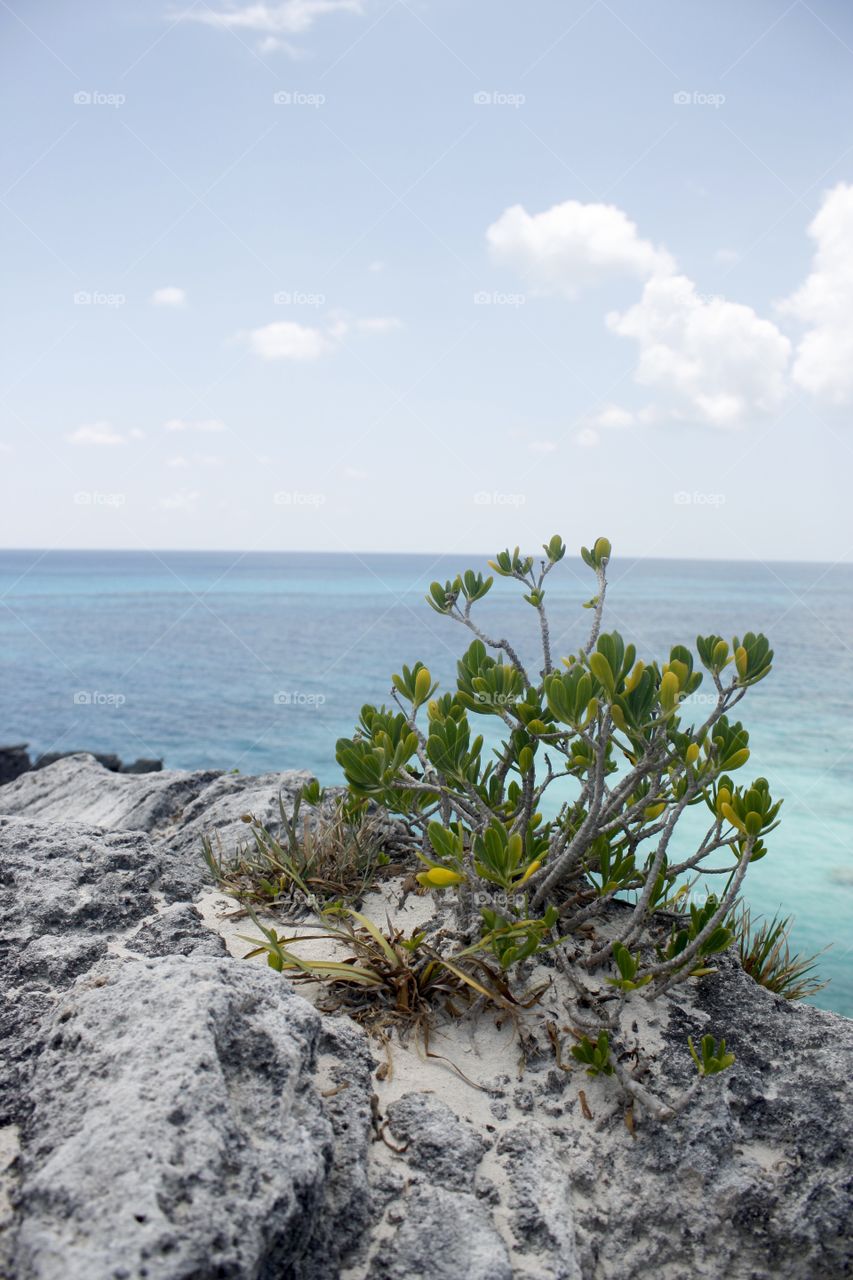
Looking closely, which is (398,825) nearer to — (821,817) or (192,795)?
(192,795)

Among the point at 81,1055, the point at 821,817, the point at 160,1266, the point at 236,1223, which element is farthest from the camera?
the point at 821,817

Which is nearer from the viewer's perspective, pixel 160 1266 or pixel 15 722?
pixel 160 1266

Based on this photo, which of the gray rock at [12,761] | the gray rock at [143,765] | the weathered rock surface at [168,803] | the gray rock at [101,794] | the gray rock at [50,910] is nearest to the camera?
the gray rock at [50,910]

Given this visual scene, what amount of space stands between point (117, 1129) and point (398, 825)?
7.89 ft

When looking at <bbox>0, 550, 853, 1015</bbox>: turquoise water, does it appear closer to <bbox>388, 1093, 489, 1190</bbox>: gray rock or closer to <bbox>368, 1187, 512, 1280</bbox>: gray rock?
<bbox>388, 1093, 489, 1190</bbox>: gray rock

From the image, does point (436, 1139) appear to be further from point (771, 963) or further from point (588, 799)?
point (771, 963)

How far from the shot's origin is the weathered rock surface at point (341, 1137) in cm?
178

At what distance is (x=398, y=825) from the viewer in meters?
4.20

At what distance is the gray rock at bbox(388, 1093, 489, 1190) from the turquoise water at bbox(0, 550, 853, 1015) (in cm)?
742

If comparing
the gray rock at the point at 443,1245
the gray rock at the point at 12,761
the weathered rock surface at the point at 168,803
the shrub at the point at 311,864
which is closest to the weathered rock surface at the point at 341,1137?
the gray rock at the point at 443,1245

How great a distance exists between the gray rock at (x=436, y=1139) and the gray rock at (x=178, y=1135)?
0.14 metres

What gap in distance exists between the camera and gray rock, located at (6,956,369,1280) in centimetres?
168

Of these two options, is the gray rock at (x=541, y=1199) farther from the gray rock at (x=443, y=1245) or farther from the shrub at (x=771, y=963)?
the shrub at (x=771, y=963)

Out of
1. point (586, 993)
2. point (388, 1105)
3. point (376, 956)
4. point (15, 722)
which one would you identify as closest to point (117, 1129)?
point (388, 1105)
